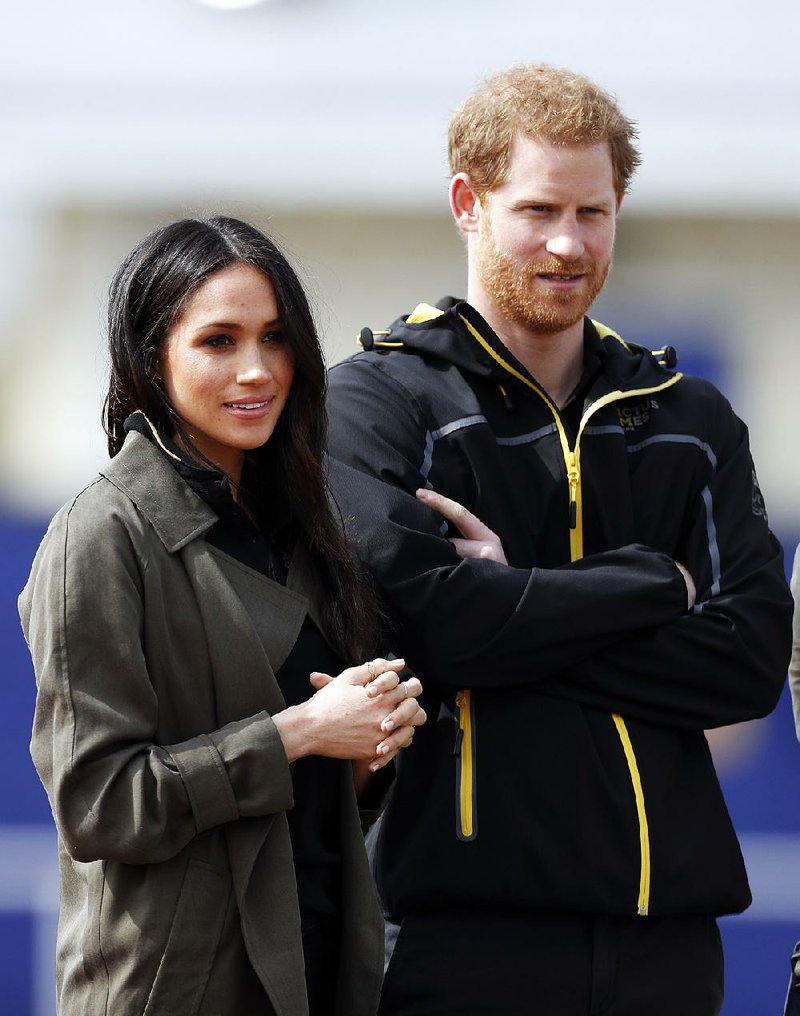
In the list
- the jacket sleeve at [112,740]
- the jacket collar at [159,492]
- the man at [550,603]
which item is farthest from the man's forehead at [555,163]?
the jacket sleeve at [112,740]

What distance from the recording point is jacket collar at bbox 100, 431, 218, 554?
6.25ft

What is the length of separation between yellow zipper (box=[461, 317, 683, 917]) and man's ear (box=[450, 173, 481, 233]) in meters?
0.15

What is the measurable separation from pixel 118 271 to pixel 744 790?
10.3ft

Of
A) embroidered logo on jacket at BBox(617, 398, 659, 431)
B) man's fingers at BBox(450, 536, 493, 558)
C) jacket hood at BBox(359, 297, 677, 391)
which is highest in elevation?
jacket hood at BBox(359, 297, 677, 391)

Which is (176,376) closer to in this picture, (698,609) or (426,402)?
(426,402)

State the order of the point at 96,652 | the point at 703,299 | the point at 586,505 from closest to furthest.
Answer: the point at 96,652 < the point at 586,505 < the point at 703,299

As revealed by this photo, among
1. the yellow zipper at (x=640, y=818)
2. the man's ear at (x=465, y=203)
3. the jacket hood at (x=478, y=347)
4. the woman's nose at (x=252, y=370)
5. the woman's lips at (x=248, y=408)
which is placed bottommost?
the yellow zipper at (x=640, y=818)

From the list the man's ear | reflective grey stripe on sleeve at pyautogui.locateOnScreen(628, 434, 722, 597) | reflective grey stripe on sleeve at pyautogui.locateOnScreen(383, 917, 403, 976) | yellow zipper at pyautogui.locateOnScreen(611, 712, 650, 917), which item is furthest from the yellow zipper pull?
reflective grey stripe on sleeve at pyautogui.locateOnScreen(383, 917, 403, 976)

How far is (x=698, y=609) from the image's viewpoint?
2311 mm

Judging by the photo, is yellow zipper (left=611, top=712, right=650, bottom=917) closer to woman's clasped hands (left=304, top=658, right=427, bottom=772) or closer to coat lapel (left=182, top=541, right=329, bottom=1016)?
woman's clasped hands (left=304, top=658, right=427, bottom=772)

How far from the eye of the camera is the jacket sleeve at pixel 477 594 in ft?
7.16

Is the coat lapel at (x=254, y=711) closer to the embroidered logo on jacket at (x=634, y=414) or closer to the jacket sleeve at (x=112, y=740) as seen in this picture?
the jacket sleeve at (x=112, y=740)

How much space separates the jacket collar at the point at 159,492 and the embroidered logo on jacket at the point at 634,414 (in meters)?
0.74

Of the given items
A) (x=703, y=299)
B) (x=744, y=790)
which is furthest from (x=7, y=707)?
(x=703, y=299)
